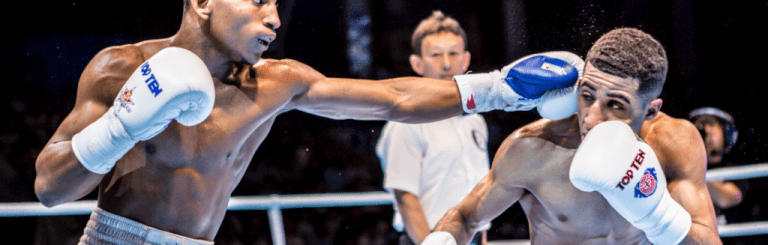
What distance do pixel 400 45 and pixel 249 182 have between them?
2115 millimetres

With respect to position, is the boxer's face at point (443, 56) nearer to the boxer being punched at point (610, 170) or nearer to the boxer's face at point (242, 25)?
the boxer being punched at point (610, 170)

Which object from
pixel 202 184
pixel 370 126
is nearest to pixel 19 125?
pixel 370 126

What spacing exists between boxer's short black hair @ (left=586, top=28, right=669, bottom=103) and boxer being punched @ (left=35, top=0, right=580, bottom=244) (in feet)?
0.39

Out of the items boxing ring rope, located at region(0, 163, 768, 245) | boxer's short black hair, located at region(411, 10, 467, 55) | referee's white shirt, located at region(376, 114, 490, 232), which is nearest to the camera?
boxing ring rope, located at region(0, 163, 768, 245)

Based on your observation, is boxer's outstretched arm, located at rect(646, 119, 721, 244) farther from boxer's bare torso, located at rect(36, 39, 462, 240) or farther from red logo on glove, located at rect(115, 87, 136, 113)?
red logo on glove, located at rect(115, 87, 136, 113)

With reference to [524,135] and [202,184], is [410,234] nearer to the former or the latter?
[524,135]

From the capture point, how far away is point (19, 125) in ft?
17.8

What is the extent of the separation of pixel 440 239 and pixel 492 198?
0.23 meters

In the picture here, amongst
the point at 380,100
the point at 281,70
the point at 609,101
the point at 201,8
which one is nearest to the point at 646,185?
the point at 609,101

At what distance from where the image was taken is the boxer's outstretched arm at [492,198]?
1867mm

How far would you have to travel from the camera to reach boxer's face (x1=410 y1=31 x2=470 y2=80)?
2967 millimetres

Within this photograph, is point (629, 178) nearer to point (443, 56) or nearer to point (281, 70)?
point (281, 70)

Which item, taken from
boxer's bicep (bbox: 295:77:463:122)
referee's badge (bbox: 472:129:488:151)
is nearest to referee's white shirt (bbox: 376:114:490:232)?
referee's badge (bbox: 472:129:488:151)

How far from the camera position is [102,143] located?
1438mm
